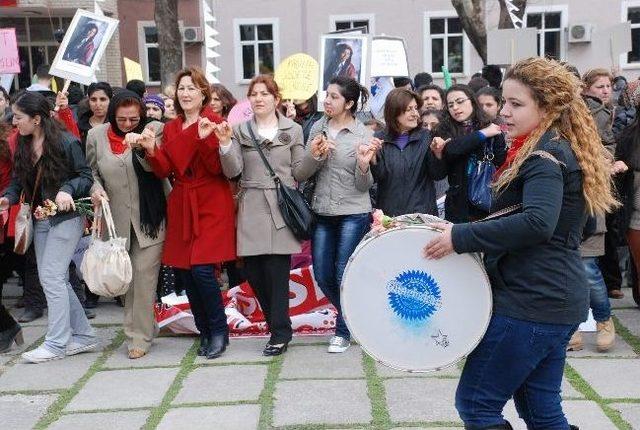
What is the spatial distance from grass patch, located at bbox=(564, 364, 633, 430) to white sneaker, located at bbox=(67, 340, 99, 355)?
321cm

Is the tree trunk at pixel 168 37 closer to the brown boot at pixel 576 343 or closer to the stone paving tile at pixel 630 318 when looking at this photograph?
the stone paving tile at pixel 630 318

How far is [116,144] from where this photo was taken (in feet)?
20.2

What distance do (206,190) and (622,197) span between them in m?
2.94

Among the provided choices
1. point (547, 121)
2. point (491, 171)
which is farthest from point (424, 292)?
point (491, 171)

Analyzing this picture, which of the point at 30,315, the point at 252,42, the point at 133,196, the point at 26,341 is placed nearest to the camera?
the point at 133,196

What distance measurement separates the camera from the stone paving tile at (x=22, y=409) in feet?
15.9

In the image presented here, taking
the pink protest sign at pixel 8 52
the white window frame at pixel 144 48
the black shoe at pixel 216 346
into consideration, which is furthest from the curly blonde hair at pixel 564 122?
the white window frame at pixel 144 48

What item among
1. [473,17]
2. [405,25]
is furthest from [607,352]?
[405,25]

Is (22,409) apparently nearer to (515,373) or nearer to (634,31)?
(515,373)

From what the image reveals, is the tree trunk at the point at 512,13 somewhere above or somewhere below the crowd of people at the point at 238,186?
above

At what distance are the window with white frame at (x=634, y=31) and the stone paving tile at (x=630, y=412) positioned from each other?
23.9m

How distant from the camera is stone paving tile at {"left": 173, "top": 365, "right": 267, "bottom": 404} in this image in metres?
5.17

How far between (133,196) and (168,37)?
1207 centimetres

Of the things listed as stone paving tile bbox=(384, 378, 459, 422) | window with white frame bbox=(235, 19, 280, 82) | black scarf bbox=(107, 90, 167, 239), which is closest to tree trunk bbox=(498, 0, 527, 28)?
window with white frame bbox=(235, 19, 280, 82)
